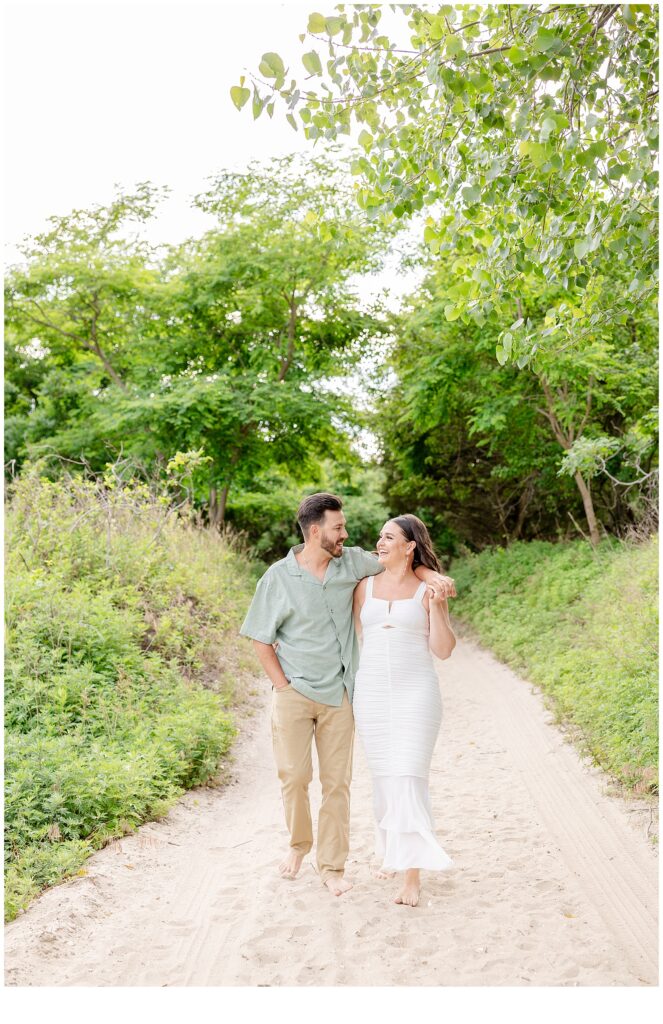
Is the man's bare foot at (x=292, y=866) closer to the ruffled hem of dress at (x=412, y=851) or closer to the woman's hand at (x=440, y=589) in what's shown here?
the ruffled hem of dress at (x=412, y=851)

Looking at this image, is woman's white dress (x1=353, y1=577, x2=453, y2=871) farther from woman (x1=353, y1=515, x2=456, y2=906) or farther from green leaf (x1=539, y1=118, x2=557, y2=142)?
green leaf (x1=539, y1=118, x2=557, y2=142)

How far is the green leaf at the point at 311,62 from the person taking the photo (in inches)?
152

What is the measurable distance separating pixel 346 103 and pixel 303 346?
542 inches

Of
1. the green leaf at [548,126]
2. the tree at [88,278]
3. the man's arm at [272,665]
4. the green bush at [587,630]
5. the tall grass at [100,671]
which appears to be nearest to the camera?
the green leaf at [548,126]

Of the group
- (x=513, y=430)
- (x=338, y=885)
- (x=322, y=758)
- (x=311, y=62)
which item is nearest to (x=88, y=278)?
(x=513, y=430)

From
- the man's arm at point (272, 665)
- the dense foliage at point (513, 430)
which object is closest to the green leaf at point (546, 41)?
the man's arm at point (272, 665)

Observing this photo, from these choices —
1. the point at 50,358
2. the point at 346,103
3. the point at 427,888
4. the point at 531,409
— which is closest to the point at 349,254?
the point at 531,409

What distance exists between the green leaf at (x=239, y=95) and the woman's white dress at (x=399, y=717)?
245cm

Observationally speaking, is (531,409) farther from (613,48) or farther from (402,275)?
Result: (613,48)

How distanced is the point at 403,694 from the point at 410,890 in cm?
102

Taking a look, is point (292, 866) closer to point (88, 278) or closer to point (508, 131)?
point (508, 131)

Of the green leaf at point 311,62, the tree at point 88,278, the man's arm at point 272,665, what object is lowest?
the man's arm at point 272,665

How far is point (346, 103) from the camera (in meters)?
4.36

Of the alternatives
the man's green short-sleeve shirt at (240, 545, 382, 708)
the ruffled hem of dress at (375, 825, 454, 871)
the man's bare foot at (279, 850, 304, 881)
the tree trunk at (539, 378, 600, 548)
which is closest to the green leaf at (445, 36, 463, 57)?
the man's green short-sleeve shirt at (240, 545, 382, 708)
